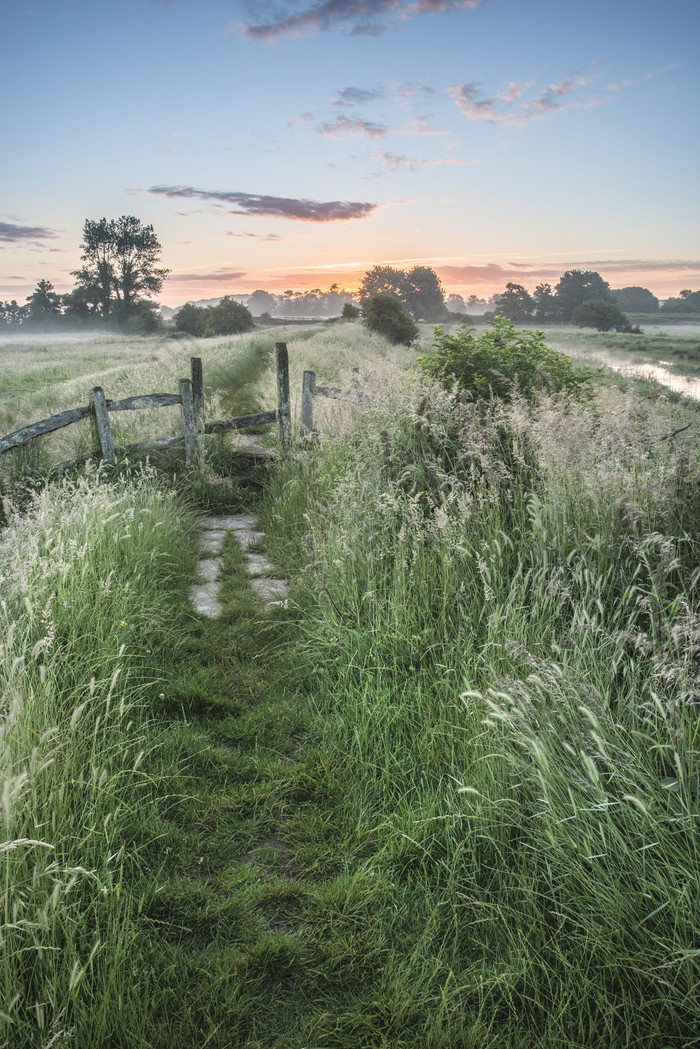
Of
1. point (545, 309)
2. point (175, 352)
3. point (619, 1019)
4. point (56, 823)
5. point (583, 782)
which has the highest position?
point (545, 309)

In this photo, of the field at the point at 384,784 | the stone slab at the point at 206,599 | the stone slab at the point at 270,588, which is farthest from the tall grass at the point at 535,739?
the stone slab at the point at 206,599

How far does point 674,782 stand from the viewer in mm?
1918

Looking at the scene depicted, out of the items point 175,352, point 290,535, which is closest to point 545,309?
point 175,352

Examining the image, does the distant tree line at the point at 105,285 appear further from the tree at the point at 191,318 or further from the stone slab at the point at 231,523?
the stone slab at the point at 231,523

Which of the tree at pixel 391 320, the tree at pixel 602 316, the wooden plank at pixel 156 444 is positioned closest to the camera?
the wooden plank at pixel 156 444

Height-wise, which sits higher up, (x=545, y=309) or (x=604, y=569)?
(x=545, y=309)

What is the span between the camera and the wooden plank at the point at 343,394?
281 inches

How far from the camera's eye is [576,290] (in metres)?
67.4

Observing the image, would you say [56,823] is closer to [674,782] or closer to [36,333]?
[674,782]

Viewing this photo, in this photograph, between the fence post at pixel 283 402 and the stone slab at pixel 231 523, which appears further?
the fence post at pixel 283 402

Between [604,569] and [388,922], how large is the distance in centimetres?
207

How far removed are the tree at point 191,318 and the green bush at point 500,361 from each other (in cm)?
4812

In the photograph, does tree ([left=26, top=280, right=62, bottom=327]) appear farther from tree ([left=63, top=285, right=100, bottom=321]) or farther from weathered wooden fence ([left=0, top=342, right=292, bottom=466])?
weathered wooden fence ([left=0, top=342, right=292, bottom=466])

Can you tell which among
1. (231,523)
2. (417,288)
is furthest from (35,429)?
(417,288)
